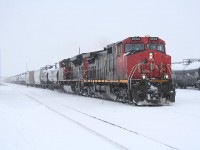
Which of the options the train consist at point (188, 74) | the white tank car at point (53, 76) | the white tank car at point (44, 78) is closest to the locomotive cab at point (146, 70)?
the train consist at point (188, 74)

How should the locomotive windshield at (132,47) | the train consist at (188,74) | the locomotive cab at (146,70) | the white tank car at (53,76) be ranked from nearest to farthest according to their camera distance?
the locomotive cab at (146,70), the locomotive windshield at (132,47), the train consist at (188,74), the white tank car at (53,76)

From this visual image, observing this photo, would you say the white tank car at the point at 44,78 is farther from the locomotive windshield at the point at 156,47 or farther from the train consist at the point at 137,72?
the locomotive windshield at the point at 156,47

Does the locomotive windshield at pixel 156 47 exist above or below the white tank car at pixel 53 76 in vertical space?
above

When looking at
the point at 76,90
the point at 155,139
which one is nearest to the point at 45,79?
the point at 76,90

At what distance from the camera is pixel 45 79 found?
49.6 m

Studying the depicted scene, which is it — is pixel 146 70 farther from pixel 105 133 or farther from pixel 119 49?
pixel 105 133

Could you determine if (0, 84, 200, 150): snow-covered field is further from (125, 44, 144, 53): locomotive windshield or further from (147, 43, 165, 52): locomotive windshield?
(147, 43, 165, 52): locomotive windshield

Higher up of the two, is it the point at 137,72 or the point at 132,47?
the point at 132,47

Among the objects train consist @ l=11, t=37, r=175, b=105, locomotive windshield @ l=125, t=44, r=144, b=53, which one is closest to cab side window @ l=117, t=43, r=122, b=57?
train consist @ l=11, t=37, r=175, b=105

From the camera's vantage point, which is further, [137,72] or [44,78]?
[44,78]

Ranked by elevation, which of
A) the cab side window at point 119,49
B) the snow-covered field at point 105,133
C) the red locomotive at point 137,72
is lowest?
the snow-covered field at point 105,133

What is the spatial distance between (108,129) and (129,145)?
7.41ft

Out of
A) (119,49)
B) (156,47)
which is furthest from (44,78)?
(156,47)

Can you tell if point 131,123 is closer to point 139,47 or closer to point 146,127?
point 146,127
